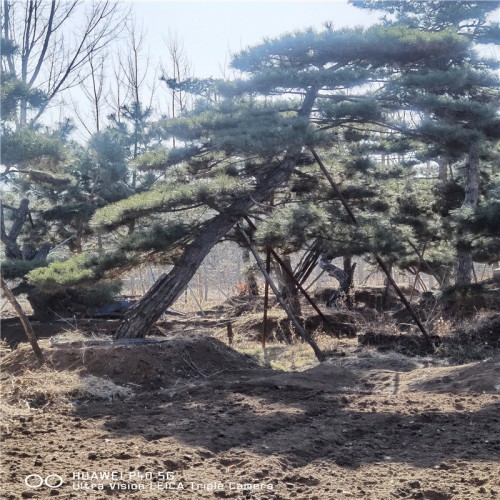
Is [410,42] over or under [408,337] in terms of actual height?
over

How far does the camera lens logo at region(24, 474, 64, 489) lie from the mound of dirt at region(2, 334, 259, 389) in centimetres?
323

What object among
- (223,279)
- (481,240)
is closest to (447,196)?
(481,240)

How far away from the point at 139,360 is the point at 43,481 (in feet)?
11.9

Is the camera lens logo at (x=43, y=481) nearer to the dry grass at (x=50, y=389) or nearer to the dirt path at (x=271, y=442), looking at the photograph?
the dirt path at (x=271, y=442)

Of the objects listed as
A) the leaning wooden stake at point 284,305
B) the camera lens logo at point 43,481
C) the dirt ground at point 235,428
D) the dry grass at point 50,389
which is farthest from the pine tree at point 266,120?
the camera lens logo at point 43,481

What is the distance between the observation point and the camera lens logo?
338 cm

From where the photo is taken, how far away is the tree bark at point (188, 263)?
26.3 feet

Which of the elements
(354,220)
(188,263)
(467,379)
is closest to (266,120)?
(354,220)

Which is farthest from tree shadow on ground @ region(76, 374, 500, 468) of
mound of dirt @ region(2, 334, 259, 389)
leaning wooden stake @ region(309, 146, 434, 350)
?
leaning wooden stake @ region(309, 146, 434, 350)

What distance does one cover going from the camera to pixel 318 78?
7648 mm

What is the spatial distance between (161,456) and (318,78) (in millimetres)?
4956

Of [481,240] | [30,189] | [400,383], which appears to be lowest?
[400,383]

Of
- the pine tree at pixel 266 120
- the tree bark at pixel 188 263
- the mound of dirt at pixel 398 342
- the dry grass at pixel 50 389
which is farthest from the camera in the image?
the mound of dirt at pixel 398 342

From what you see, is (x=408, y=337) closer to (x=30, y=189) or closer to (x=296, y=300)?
(x=296, y=300)
